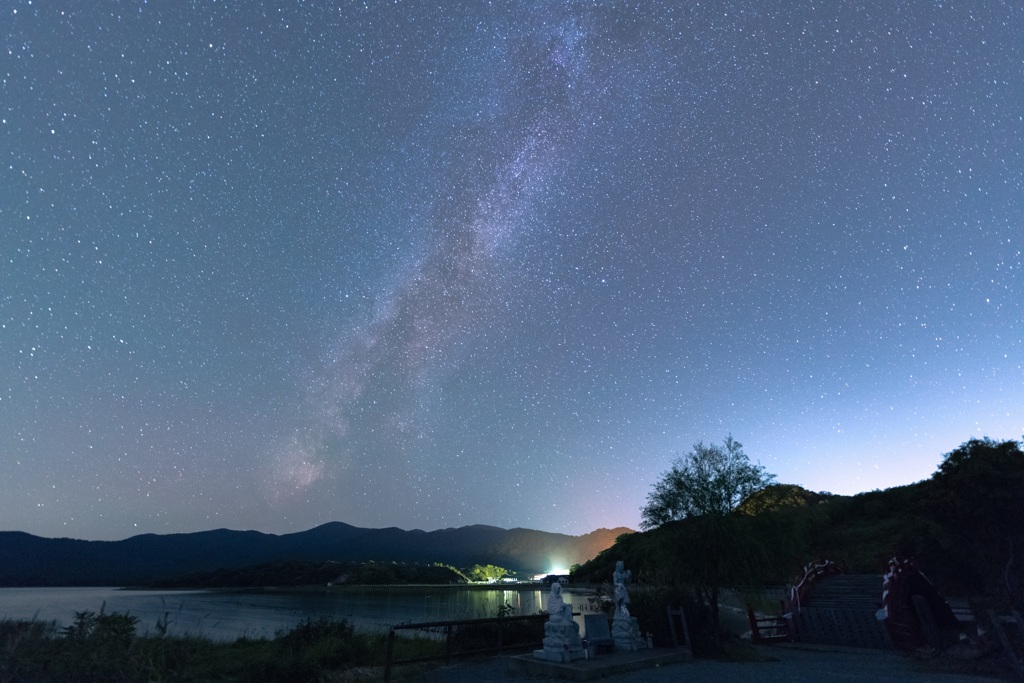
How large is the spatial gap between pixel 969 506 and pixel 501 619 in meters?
23.2

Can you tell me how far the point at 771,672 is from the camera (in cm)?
1673

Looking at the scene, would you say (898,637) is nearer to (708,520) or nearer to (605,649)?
(708,520)

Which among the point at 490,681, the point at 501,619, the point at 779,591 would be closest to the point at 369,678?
the point at 490,681

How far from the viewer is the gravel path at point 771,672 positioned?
15609 millimetres

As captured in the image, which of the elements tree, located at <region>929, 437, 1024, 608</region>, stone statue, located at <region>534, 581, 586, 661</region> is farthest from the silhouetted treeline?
stone statue, located at <region>534, 581, 586, 661</region>

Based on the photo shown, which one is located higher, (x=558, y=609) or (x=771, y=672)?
(x=558, y=609)

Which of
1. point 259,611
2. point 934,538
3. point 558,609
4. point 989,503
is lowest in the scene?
point 259,611

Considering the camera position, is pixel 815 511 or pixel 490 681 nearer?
pixel 490 681

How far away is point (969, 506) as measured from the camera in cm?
2752

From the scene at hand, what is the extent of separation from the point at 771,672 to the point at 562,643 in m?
6.04

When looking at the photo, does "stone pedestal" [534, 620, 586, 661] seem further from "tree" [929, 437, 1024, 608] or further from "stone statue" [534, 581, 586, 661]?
"tree" [929, 437, 1024, 608]

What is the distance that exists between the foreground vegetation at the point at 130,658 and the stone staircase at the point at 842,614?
17546 mm

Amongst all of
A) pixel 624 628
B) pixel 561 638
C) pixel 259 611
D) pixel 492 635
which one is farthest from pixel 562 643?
pixel 259 611

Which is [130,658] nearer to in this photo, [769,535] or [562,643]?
[562,643]
